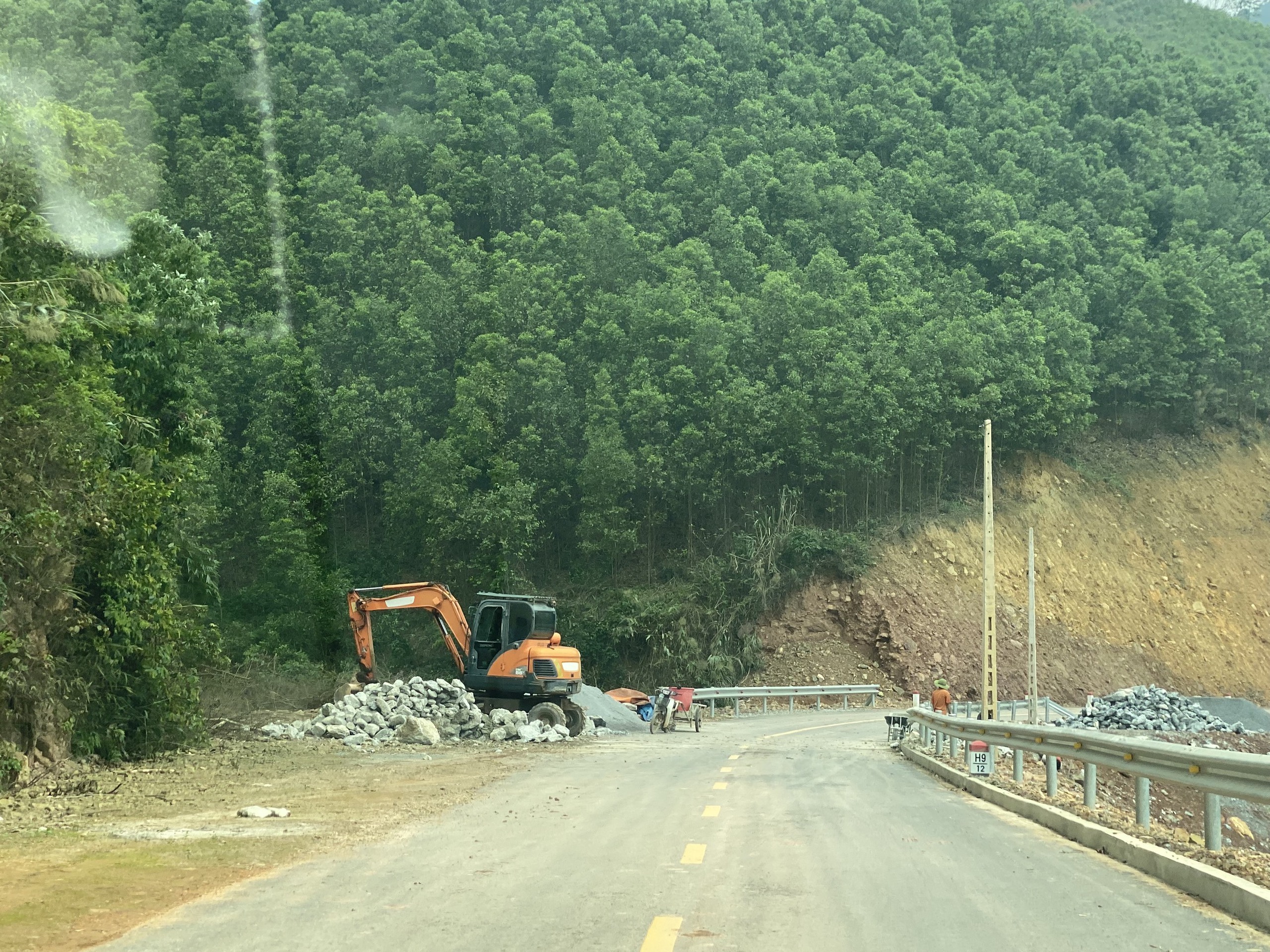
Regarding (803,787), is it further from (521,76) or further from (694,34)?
(694,34)

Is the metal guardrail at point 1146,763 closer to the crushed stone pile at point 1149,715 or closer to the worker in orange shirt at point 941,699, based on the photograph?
the worker in orange shirt at point 941,699

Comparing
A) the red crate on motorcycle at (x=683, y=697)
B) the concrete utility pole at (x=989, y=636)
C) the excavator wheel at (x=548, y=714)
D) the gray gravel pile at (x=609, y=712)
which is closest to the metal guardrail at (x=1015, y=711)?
the red crate on motorcycle at (x=683, y=697)

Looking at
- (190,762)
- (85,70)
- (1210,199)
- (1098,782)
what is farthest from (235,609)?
(1210,199)

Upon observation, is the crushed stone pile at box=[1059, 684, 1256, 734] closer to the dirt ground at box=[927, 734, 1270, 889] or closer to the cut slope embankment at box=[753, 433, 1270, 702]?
the dirt ground at box=[927, 734, 1270, 889]

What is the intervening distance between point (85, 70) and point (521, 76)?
3035 centimetres

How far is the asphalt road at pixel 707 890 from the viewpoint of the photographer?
21.6 ft

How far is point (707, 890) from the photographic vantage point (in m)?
7.97

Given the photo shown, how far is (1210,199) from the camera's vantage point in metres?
74.1

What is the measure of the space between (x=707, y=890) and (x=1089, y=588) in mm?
51143

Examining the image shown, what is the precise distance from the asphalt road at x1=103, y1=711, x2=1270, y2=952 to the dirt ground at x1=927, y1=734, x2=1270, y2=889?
668 millimetres

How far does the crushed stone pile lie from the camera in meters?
34.5

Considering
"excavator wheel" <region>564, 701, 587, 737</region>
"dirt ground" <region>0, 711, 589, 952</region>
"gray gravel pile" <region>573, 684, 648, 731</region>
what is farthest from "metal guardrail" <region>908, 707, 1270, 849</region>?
"gray gravel pile" <region>573, 684, 648, 731</region>

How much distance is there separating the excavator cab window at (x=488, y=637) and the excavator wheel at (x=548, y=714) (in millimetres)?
1717

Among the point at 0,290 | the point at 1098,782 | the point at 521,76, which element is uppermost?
the point at 521,76
